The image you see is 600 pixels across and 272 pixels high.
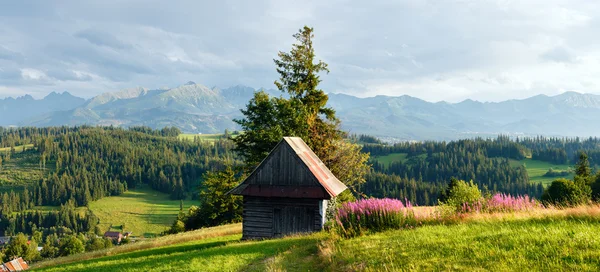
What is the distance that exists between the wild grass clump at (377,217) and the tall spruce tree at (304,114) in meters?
19.9

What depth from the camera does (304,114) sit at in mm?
34812

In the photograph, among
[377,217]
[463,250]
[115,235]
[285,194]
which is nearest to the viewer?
[463,250]

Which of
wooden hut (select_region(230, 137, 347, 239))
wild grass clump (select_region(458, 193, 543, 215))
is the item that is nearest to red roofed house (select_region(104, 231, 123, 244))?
wooden hut (select_region(230, 137, 347, 239))

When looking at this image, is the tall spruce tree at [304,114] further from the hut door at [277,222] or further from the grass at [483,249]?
the grass at [483,249]

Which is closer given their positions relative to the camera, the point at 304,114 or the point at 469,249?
the point at 469,249

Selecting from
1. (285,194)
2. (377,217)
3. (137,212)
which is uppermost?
(377,217)

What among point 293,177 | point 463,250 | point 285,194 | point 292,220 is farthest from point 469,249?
point 292,220

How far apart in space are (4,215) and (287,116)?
193 m

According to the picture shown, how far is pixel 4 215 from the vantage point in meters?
164

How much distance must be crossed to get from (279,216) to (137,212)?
163937 millimetres

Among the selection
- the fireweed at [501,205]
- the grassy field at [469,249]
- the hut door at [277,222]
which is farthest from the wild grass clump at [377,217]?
the hut door at [277,222]

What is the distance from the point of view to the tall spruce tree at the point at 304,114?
3534cm

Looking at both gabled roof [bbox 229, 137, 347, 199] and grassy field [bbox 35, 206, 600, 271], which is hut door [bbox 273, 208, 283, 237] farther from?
grassy field [bbox 35, 206, 600, 271]

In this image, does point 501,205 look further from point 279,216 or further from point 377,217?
point 279,216
